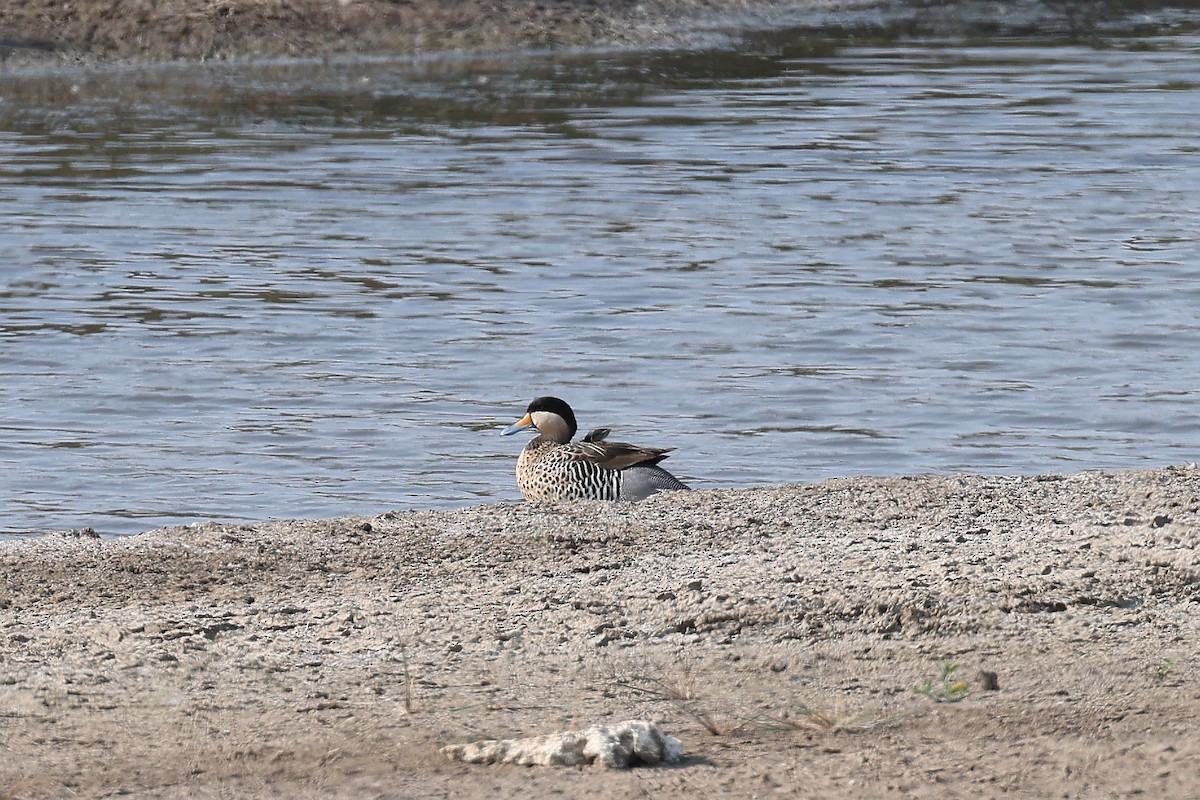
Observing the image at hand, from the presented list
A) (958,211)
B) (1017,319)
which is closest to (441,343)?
(1017,319)

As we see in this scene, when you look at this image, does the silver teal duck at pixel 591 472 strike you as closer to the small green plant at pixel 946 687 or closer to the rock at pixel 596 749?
the small green plant at pixel 946 687

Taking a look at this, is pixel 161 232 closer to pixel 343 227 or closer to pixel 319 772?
pixel 343 227

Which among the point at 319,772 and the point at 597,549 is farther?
the point at 597,549

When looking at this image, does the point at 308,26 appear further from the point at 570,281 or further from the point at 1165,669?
the point at 1165,669

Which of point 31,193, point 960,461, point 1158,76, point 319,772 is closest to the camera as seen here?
point 319,772

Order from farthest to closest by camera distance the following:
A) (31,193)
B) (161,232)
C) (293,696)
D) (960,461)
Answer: (31,193), (161,232), (960,461), (293,696)

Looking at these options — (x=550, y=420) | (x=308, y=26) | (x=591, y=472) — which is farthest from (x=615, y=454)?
(x=308, y=26)

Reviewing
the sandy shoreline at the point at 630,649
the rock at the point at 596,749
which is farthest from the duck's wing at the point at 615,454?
the rock at the point at 596,749

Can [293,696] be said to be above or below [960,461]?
above

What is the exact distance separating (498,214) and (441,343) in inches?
184

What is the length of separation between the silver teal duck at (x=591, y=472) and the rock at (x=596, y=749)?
3958mm

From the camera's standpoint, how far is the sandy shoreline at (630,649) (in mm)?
4914

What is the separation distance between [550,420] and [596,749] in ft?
16.8

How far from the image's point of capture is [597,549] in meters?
7.42
